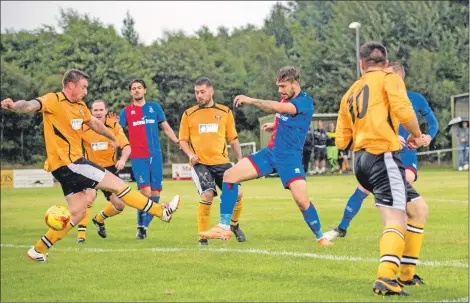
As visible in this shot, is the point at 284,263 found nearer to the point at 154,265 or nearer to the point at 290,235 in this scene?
the point at 154,265

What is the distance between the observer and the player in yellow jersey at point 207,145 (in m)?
12.2

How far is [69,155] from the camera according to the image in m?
10.5

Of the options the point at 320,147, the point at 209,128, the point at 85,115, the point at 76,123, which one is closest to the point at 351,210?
the point at 209,128

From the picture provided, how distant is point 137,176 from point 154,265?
16.1ft

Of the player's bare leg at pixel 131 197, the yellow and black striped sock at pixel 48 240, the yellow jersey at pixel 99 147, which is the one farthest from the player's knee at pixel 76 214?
the yellow jersey at pixel 99 147

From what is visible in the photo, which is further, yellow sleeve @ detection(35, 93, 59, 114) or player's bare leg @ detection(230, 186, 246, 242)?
player's bare leg @ detection(230, 186, 246, 242)

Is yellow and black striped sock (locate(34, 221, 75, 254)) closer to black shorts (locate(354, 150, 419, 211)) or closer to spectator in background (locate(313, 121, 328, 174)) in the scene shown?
black shorts (locate(354, 150, 419, 211))

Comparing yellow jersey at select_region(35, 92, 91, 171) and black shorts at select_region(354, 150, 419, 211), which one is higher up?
yellow jersey at select_region(35, 92, 91, 171)

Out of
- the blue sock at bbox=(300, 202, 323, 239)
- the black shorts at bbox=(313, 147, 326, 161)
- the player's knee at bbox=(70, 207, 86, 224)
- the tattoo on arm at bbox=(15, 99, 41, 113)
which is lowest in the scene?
the black shorts at bbox=(313, 147, 326, 161)

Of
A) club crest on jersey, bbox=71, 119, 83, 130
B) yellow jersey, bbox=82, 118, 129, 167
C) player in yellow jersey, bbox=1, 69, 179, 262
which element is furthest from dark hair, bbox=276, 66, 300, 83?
yellow jersey, bbox=82, 118, 129, 167

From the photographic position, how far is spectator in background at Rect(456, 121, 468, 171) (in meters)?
37.5

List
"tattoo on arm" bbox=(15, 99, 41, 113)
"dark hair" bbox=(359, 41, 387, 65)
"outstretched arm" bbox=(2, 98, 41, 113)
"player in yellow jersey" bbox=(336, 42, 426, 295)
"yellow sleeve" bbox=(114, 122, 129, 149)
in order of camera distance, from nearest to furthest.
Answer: "player in yellow jersey" bbox=(336, 42, 426, 295), "dark hair" bbox=(359, 41, 387, 65), "outstretched arm" bbox=(2, 98, 41, 113), "tattoo on arm" bbox=(15, 99, 41, 113), "yellow sleeve" bbox=(114, 122, 129, 149)

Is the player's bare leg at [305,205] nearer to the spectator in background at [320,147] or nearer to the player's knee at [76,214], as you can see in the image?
the player's knee at [76,214]

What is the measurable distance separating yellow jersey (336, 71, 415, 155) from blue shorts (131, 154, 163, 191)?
721 cm
